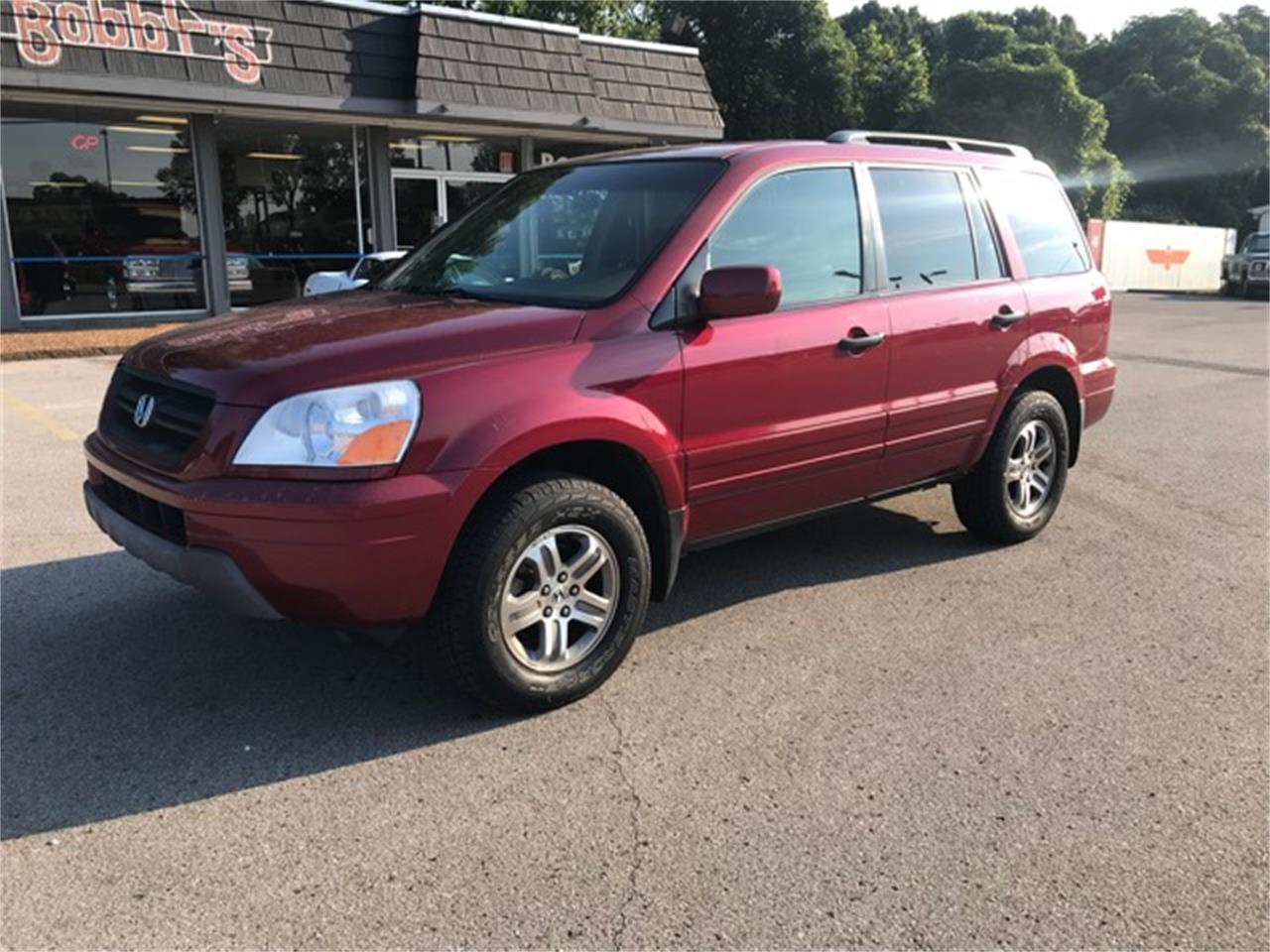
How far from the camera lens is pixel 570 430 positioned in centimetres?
331

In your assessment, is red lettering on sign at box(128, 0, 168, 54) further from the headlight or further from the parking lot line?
the headlight

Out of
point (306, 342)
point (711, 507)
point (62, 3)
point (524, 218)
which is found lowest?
point (711, 507)

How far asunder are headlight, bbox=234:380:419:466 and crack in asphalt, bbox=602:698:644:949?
1.14 meters

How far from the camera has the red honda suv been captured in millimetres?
3029

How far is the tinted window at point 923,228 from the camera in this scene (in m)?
4.44

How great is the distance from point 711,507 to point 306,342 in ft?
5.12

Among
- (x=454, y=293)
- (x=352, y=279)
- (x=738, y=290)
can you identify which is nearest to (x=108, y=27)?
(x=352, y=279)

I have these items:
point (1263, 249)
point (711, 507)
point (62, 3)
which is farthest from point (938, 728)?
point (1263, 249)

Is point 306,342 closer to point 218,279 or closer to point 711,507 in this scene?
point 711,507

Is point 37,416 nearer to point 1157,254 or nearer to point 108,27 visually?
point 108,27

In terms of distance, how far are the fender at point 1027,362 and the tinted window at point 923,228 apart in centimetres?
49

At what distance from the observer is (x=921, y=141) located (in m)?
5.00

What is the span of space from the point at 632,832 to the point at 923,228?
3036mm

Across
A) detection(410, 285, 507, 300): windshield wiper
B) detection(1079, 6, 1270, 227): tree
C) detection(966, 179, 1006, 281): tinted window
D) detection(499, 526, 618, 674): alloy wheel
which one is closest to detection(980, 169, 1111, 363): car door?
detection(966, 179, 1006, 281): tinted window
